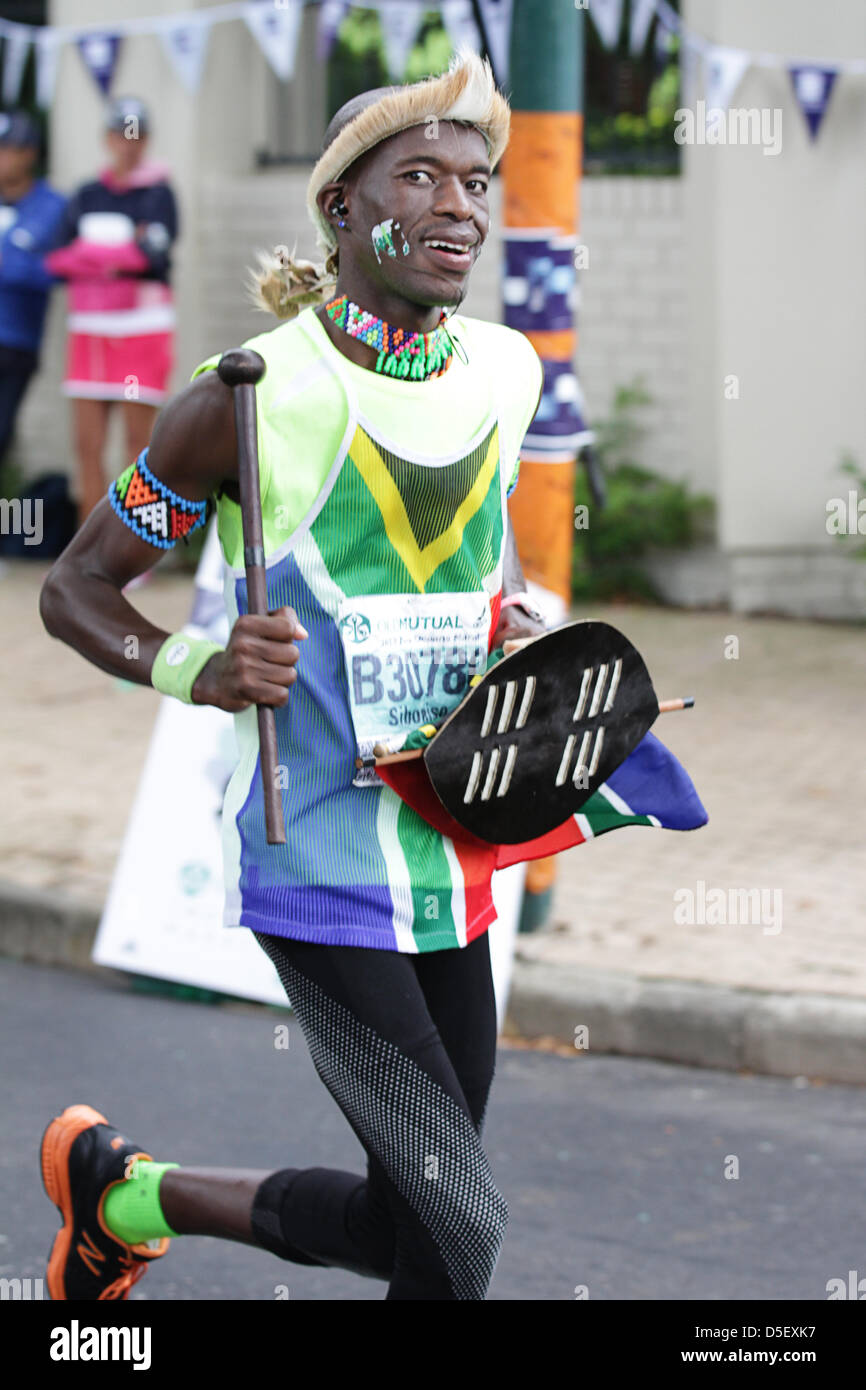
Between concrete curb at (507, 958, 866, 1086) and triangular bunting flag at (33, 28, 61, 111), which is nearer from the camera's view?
concrete curb at (507, 958, 866, 1086)

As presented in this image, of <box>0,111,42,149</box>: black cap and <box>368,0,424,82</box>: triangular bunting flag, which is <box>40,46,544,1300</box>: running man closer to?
<box>368,0,424,82</box>: triangular bunting flag

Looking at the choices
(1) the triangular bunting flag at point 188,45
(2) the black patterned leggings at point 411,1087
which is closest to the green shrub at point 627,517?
(1) the triangular bunting flag at point 188,45

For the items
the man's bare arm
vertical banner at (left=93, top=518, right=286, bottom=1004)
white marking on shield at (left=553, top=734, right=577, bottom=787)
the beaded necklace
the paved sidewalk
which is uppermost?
the beaded necklace

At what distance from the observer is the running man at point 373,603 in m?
3.08

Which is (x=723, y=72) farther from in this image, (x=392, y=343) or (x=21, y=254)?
(x=392, y=343)

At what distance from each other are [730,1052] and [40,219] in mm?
7875

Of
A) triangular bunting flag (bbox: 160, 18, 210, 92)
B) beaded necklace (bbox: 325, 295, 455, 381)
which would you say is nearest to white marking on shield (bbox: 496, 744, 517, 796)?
beaded necklace (bbox: 325, 295, 455, 381)

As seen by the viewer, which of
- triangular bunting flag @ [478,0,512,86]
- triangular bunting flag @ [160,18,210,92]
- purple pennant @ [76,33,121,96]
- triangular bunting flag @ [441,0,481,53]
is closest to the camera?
triangular bunting flag @ [478,0,512,86]

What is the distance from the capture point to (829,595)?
34.7ft

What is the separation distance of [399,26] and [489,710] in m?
8.53

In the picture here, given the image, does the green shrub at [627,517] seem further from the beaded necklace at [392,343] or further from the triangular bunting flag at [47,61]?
the beaded necklace at [392,343]

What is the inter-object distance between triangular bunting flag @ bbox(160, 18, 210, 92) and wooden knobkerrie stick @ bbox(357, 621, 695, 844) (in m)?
9.31

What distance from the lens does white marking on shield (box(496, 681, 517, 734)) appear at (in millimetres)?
3119

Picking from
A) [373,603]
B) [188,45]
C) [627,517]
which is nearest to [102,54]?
[188,45]
